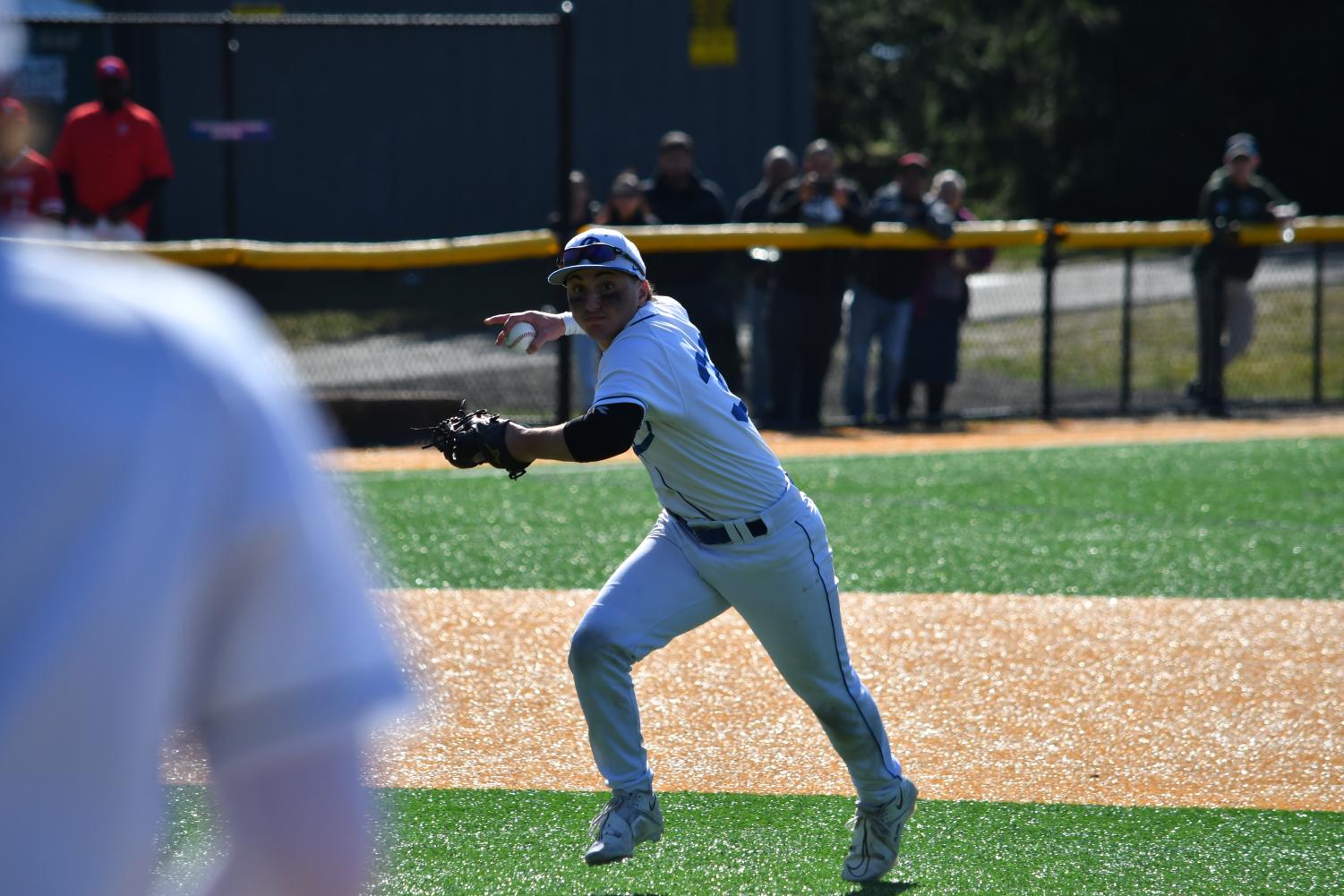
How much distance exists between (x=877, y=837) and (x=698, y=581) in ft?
2.76

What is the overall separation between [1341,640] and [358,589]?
254 inches

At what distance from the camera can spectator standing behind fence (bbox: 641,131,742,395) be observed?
11805mm

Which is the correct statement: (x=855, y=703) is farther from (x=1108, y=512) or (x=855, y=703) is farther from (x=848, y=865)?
(x=1108, y=512)

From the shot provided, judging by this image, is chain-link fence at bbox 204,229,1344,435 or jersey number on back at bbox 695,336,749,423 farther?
chain-link fence at bbox 204,229,1344,435

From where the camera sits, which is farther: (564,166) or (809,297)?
(809,297)

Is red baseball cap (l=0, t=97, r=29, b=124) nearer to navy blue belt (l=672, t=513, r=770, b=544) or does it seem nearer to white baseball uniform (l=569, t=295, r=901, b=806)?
white baseball uniform (l=569, t=295, r=901, b=806)

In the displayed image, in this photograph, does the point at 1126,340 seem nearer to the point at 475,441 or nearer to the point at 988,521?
the point at 988,521

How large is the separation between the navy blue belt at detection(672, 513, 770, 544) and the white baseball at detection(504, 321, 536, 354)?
709mm

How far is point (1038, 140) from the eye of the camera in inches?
1236

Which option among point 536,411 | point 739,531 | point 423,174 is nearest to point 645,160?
point 423,174

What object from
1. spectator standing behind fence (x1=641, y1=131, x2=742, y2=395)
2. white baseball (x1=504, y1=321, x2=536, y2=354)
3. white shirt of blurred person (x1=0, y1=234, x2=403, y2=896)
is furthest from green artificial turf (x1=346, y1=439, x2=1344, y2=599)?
white shirt of blurred person (x1=0, y1=234, x2=403, y2=896)

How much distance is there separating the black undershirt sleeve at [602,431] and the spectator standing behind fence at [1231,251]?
1042cm

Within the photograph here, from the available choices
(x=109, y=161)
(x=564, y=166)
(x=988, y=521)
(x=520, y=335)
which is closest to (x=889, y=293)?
(x=564, y=166)

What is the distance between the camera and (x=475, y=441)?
13.3ft
